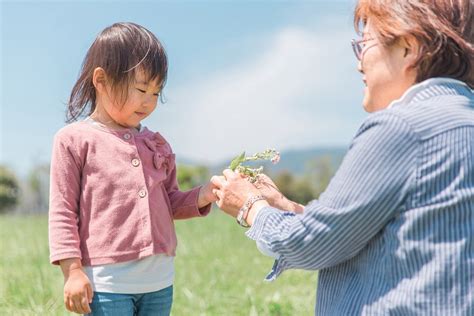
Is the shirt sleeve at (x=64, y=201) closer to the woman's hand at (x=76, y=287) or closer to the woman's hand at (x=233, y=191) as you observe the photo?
the woman's hand at (x=76, y=287)

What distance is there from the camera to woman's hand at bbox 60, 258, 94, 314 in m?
1.98

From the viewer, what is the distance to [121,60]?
6.98 feet

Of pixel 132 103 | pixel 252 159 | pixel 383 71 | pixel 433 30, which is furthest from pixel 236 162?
pixel 433 30

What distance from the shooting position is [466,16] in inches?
68.9

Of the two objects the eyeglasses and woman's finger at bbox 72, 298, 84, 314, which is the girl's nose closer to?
the eyeglasses

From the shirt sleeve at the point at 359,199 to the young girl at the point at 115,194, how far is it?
0.51 meters

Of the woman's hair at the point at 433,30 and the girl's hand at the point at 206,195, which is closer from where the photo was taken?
the woman's hair at the point at 433,30

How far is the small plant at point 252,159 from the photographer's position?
2.16 meters

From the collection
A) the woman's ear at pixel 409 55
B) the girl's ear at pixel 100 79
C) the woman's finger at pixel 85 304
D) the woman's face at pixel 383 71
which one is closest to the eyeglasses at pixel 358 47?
the woman's face at pixel 383 71

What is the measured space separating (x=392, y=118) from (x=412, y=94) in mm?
143

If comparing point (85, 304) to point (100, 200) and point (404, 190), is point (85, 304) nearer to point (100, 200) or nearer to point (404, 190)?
point (100, 200)

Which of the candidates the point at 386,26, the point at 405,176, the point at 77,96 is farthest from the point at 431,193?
the point at 77,96

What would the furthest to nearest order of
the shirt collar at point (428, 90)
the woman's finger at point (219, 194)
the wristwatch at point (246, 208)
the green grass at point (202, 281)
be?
the green grass at point (202, 281)
the woman's finger at point (219, 194)
the wristwatch at point (246, 208)
the shirt collar at point (428, 90)

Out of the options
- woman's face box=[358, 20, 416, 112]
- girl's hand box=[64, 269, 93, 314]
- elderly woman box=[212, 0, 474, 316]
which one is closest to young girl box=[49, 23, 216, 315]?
girl's hand box=[64, 269, 93, 314]
